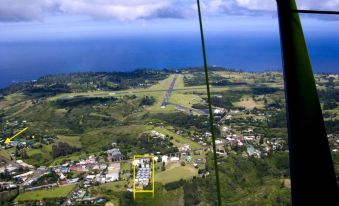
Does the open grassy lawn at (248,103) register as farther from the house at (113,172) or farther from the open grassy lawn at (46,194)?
the open grassy lawn at (46,194)

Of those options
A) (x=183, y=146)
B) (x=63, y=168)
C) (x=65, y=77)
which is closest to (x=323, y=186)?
(x=63, y=168)

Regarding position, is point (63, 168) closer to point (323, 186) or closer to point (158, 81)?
point (323, 186)

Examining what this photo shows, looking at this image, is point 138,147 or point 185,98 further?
point 185,98

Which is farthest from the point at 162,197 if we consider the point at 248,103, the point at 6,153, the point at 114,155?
the point at 248,103

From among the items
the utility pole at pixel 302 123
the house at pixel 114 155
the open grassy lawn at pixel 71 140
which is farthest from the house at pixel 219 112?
the utility pole at pixel 302 123

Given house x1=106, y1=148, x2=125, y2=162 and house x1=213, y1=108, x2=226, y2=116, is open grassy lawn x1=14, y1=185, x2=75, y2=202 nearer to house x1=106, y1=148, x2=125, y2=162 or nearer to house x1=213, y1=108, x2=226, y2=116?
house x1=106, y1=148, x2=125, y2=162

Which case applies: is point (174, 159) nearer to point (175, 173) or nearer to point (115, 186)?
point (175, 173)
